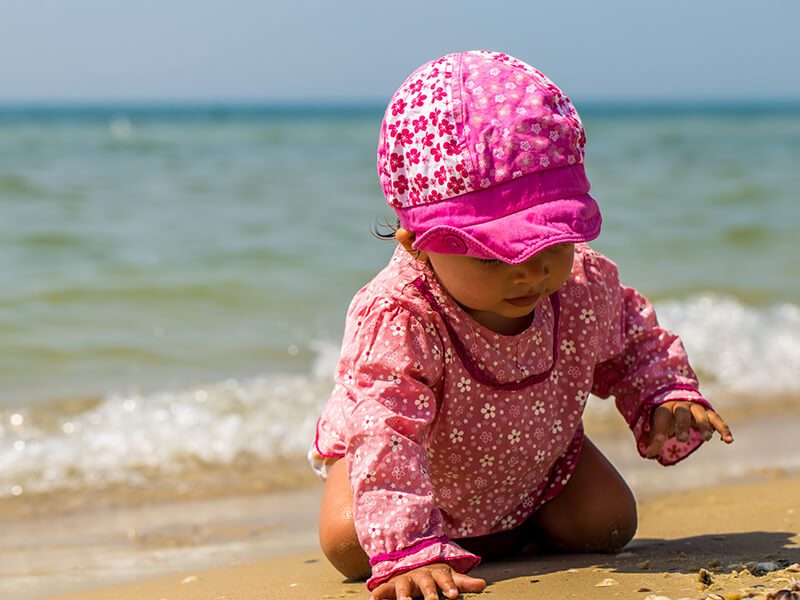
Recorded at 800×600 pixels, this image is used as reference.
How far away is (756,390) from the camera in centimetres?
483

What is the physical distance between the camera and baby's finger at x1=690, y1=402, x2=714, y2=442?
245cm

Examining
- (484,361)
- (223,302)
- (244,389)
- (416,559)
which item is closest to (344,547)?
(416,559)

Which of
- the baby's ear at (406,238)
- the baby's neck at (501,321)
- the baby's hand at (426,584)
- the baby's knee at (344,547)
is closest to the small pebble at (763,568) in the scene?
the baby's hand at (426,584)

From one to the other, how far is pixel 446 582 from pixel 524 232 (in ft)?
2.11

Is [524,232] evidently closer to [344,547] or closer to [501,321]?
[501,321]

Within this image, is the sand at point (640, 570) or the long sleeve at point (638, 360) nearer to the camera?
the sand at point (640, 570)

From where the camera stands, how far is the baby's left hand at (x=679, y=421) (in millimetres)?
2457

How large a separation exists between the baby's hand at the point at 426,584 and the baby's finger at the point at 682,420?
0.68 m

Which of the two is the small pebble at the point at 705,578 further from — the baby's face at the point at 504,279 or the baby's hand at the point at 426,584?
the baby's face at the point at 504,279

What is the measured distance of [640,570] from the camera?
227 cm

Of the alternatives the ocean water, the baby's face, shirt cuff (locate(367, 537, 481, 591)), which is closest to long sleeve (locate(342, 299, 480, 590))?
shirt cuff (locate(367, 537, 481, 591))

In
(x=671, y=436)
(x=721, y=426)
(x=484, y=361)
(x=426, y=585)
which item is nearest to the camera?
(x=426, y=585)

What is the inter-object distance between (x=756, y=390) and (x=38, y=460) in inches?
117

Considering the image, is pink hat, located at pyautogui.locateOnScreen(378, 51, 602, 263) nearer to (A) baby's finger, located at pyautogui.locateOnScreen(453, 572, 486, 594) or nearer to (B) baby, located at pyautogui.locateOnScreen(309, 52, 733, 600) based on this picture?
(B) baby, located at pyautogui.locateOnScreen(309, 52, 733, 600)
